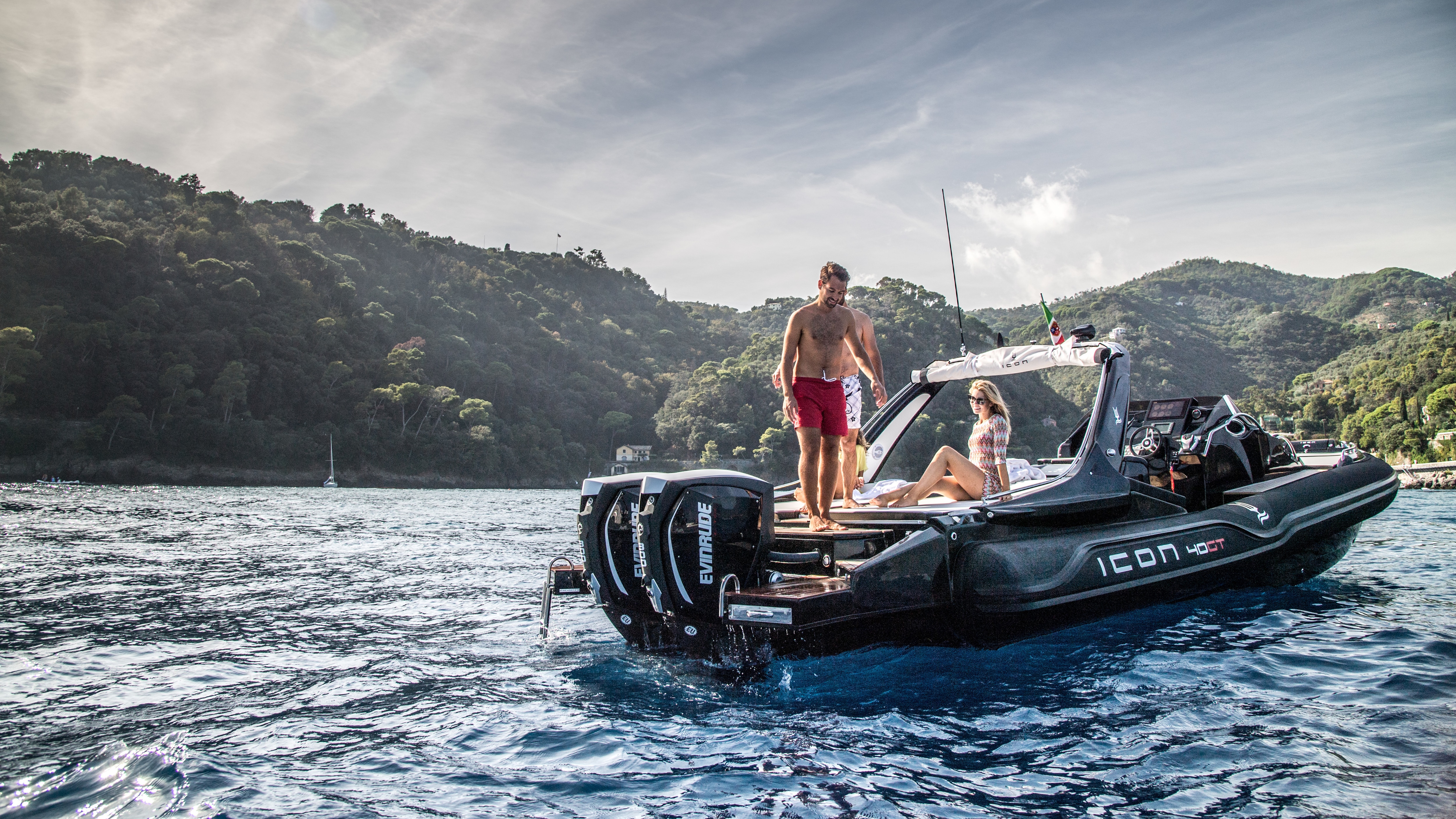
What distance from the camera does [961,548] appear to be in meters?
5.03

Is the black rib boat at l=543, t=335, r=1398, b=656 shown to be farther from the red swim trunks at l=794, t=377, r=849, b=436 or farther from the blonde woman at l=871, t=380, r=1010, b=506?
the red swim trunks at l=794, t=377, r=849, b=436

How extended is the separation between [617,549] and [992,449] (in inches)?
125

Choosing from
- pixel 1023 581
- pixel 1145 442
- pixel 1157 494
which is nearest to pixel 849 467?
pixel 1023 581

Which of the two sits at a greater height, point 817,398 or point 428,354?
point 428,354

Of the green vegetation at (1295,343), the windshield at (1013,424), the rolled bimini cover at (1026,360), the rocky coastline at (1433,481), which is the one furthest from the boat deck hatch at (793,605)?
the windshield at (1013,424)

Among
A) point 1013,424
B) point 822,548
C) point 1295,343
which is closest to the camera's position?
point 822,548

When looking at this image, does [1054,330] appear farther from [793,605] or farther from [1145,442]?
[793,605]

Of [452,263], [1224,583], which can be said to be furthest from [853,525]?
[452,263]

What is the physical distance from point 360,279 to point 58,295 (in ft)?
124

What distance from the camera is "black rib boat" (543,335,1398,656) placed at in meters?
4.59

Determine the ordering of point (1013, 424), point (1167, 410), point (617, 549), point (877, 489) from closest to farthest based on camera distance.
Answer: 1. point (617, 549)
2. point (877, 489)
3. point (1167, 410)
4. point (1013, 424)

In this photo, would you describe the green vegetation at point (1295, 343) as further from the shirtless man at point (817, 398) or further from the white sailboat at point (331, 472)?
the white sailboat at point (331, 472)

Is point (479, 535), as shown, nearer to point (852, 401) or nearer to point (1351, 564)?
point (852, 401)

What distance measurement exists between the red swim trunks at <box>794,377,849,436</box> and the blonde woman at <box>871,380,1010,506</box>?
1059 mm
